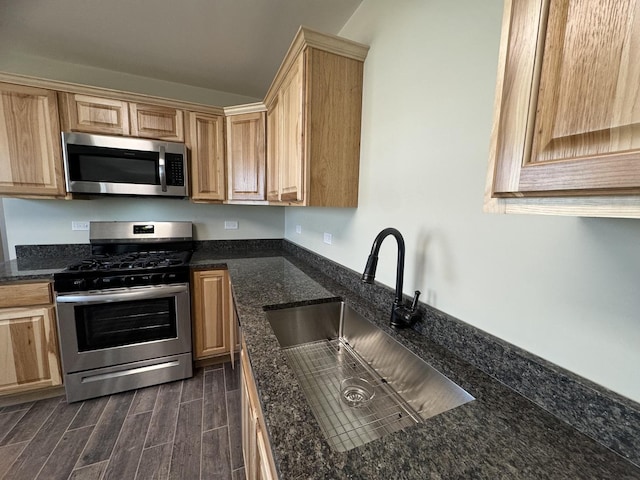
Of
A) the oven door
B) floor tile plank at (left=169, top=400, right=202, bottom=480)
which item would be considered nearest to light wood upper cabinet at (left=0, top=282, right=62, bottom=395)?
the oven door

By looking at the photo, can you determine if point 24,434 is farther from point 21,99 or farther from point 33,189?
point 21,99

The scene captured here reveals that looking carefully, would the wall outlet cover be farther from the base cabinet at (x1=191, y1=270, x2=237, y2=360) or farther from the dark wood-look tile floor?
the dark wood-look tile floor

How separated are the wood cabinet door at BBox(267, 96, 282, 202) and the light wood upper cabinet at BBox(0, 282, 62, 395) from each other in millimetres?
1706

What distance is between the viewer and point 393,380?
3.36 ft

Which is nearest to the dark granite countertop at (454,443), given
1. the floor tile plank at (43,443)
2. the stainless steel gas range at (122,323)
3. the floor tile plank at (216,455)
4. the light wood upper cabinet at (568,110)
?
the light wood upper cabinet at (568,110)

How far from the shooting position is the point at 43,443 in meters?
1.57

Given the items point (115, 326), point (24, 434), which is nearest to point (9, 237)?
point (115, 326)

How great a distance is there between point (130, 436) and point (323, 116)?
2269 mm

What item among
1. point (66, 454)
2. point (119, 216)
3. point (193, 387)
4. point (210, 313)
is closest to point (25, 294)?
point (119, 216)

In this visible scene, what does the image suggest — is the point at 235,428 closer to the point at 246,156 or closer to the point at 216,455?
the point at 216,455

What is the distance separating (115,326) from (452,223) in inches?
93.4

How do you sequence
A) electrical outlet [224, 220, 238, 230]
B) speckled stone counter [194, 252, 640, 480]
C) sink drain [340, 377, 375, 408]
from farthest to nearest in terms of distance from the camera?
electrical outlet [224, 220, 238, 230] → sink drain [340, 377, 375, 408] → speckled stone counter [194, 252, 640, 480]

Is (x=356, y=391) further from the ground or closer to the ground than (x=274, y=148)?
closer to the ground

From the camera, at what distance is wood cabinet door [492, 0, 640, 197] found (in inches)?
13.1
